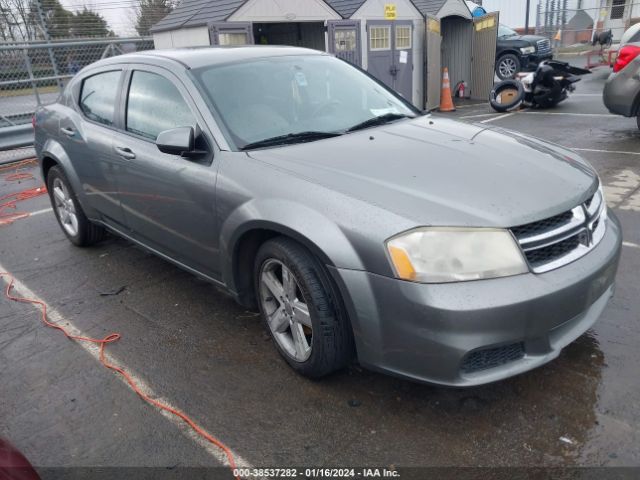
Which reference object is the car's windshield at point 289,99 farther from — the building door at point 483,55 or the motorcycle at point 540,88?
the building door at point 483,55

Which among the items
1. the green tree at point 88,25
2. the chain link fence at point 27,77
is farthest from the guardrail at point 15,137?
the green tree at point 88,25

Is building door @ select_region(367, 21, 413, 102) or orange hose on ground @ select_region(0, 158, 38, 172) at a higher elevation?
building door @ select_region(367, 21, 413, 102)

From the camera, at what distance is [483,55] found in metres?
13.6

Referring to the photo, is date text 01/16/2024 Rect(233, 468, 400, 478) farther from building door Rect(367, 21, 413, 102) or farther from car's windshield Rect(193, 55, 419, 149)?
building door Rect(367, 21, 413, 102)

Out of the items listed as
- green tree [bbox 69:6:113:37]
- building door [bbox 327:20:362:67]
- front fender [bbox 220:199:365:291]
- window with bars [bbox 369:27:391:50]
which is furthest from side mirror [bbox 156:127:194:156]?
green tree [bbox 69:6:113:37]

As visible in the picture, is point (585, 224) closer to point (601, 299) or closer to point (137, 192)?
point (601, 299)

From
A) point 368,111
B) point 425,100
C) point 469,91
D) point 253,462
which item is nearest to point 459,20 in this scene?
point 469,91

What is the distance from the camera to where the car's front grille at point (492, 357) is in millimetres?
2291

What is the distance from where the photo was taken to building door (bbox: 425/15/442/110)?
12422mm

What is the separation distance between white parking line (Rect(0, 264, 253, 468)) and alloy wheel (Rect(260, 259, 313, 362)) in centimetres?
64

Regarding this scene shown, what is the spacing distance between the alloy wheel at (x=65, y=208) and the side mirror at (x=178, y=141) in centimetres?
225

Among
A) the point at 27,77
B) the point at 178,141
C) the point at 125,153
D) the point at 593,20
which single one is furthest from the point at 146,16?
the point at 593,20

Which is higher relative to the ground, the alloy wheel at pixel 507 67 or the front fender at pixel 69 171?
the front fender at pixel 69 171

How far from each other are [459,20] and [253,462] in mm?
13922
